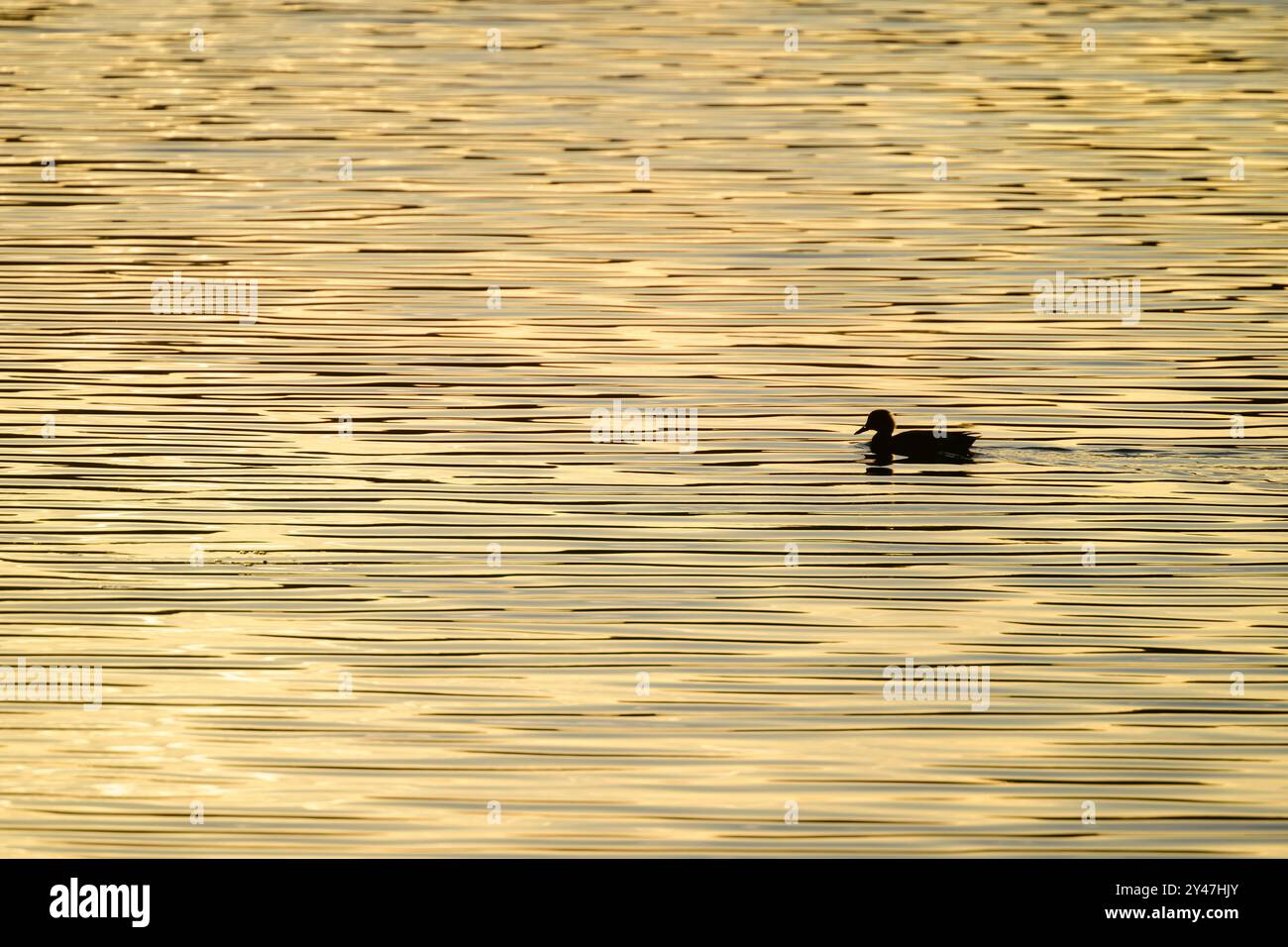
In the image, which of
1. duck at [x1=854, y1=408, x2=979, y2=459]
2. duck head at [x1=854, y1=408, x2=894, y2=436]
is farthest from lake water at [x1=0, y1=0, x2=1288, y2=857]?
duck head at [x1=854, y1=408, x2=894, y2=436]

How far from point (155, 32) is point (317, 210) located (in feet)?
45.8

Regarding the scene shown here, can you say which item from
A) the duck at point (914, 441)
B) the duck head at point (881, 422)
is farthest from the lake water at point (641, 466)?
the duck head at point (881, 422)

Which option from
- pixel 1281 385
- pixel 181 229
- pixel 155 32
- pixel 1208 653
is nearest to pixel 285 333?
pixel 181 229

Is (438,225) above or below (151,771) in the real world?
above

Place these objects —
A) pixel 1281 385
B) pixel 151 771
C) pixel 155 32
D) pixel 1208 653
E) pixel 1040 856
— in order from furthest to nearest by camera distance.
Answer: pixel 155 32
pixel 1281 385
pixel 1208 653
pixel 151 771
pixel 1040 856

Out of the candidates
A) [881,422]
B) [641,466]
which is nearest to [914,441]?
[881,422]

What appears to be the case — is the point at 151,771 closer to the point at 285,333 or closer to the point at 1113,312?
the point at 285,333

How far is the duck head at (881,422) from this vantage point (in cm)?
1866

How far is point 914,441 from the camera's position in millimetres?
18359

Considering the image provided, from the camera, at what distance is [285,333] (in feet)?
73.8

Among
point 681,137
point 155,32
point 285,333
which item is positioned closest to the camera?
point 285,333

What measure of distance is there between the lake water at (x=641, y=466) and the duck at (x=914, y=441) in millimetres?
276

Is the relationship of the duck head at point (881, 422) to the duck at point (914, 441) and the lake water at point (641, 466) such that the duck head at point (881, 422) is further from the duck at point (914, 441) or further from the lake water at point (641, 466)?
the lake water at point (641, 466)

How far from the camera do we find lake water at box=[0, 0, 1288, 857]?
12227mm
